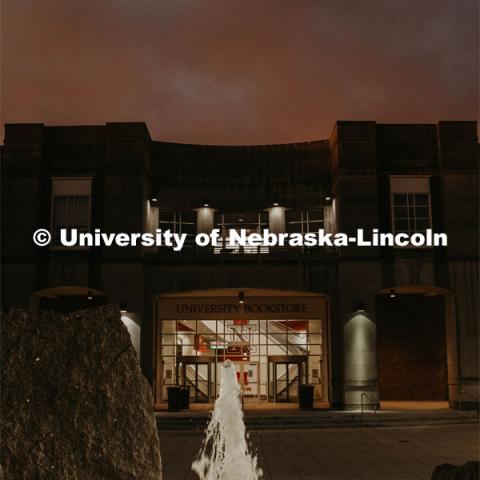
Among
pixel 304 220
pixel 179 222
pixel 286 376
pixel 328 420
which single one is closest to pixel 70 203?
pixel 179 222

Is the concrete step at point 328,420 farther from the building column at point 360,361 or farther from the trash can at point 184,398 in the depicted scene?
the trash can at point 184,398

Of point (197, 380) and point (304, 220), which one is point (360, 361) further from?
point (197, 380)

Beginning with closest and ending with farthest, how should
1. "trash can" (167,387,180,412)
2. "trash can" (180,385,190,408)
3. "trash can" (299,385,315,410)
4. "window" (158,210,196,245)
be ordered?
"trash can" (167,387,180,412), "trash can" (299,385,315,410), "trash can" (180,385,190,408), "window" (158,210,196,245)

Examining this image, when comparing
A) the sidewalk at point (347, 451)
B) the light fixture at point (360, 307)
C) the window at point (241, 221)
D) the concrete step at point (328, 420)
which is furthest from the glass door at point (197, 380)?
the sidewalk at point (347, 451)

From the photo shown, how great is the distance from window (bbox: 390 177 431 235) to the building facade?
0.17ft

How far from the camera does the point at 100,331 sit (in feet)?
25.5

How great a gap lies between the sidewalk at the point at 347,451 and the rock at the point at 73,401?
747 cm

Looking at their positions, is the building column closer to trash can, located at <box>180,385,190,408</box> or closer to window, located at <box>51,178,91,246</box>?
trash can, located at <box>180,385,190,408</box>

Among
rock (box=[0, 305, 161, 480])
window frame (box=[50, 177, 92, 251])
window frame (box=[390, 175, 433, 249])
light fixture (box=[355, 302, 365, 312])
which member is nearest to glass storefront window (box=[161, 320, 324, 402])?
light fixture (box=[355, 302, 365, 312])

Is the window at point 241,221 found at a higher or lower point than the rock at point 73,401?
higher

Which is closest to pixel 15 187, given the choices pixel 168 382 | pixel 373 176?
pixel 168 382

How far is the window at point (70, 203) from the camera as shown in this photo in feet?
103

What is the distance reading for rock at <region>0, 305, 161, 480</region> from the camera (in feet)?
23.7

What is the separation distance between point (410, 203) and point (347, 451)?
15328 millimetres
